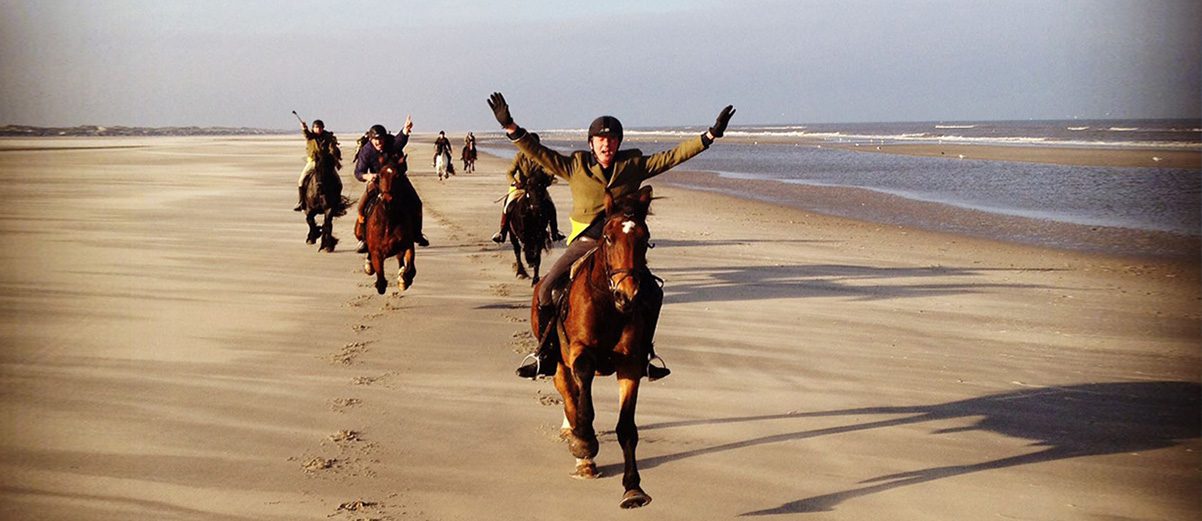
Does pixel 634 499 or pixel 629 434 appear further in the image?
pixel 629 434

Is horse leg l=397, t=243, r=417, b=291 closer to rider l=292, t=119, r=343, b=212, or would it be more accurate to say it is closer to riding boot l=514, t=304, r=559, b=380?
rider l=292, t=119, r=343, b=212

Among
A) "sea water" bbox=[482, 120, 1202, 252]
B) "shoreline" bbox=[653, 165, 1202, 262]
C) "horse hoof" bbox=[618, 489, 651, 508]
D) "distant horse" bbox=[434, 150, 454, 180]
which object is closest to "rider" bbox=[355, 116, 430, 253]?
"horse hoof" bbox=[618, 489, 651, 508]

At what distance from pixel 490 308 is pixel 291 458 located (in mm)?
5766

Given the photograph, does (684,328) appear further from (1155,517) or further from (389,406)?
(1155,517)

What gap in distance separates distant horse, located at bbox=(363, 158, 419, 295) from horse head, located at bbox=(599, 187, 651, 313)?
22.5 feet

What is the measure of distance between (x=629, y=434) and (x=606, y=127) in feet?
6.72

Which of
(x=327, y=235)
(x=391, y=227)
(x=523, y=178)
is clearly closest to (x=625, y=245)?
(x=391, y=227)

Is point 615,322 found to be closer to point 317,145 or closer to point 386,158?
point 386,158

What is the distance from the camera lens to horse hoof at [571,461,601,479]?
20.7ft

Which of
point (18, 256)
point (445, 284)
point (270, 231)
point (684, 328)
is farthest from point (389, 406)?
point (270, 231)

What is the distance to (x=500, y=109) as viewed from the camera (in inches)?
277

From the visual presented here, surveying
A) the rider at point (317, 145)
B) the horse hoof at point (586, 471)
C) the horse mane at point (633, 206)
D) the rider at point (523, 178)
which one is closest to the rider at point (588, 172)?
the horse hoof at point (586, 471)

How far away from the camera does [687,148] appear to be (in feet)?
23.2

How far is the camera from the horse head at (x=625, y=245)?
18.0 ft
